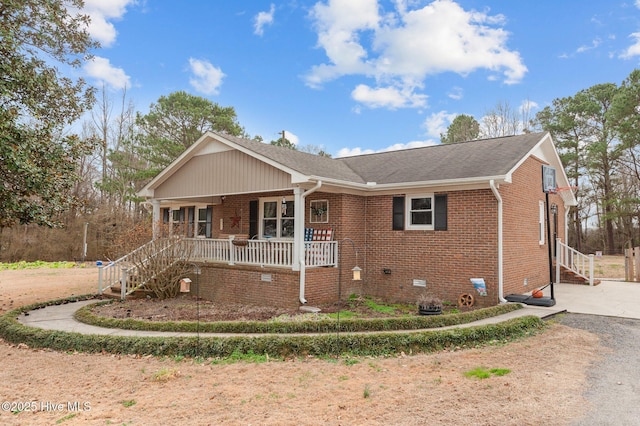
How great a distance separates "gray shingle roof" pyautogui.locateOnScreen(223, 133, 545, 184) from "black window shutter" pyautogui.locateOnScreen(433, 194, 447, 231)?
0.63 meters

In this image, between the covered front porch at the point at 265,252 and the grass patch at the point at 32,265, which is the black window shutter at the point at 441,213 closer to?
the covered front porch at the point at 265,252

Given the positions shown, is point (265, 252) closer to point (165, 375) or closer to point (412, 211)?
point (412, 211)

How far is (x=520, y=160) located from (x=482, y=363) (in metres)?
6.40

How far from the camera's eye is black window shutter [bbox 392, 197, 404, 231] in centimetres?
1152

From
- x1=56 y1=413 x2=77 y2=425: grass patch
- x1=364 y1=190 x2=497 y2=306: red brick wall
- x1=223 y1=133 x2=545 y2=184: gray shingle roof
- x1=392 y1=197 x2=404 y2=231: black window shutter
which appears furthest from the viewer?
x1=392 y1=197 x2=404 y2=231: black window shutter

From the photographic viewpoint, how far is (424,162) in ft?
41.5

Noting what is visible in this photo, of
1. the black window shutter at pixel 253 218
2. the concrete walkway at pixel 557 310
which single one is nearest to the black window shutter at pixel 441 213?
the concrete walkway at pixel 557 310

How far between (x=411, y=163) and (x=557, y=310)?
5.88 metres

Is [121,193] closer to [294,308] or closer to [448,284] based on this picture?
[294,308]

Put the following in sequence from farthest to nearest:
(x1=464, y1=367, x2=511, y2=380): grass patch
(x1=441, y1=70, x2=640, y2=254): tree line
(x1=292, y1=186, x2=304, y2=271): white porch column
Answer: (x1=441, y1=70, x2=640, y2=254): tree line, (x1=292, y1=186, x2=304, y2=271): white porch column, (x1=464, y1=367, x2=511, y2=380): grass patch

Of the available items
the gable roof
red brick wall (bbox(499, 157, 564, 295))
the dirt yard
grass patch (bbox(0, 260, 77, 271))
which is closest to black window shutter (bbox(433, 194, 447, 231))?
the gable roof

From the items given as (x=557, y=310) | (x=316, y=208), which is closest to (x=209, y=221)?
(x=316, y=208)

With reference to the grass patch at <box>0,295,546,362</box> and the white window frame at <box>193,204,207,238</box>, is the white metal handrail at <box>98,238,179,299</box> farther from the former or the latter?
the grass patch at <box>0,295,546,362</box>

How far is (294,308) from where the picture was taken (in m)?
10.2
